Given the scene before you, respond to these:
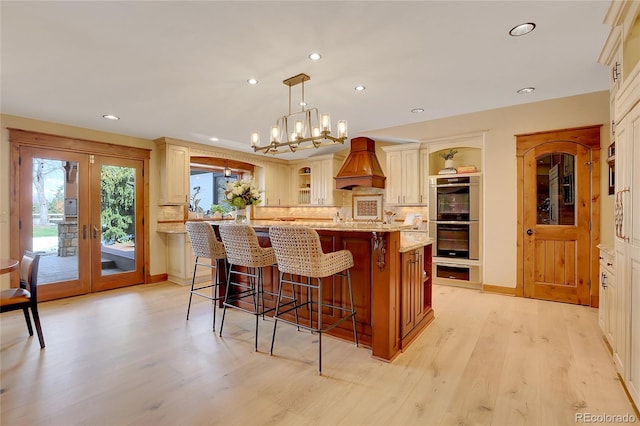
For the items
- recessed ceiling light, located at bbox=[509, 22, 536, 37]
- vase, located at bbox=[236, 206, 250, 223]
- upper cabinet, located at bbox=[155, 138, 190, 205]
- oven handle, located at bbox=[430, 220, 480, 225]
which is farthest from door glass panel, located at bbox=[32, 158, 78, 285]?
recessed ceiling light, located at bbox=[509, 22, 536, 37]

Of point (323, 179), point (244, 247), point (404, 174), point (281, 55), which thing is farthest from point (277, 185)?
point (281, 55)

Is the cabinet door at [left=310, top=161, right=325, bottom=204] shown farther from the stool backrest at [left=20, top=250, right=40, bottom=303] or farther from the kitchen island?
the stool backrest at [left=20, top=250, right=40, bottom=303]

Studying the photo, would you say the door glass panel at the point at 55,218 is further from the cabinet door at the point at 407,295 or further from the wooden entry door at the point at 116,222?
the cabinet door at the point at 407,295

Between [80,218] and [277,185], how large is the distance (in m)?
3.76

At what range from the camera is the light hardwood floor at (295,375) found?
1878mm

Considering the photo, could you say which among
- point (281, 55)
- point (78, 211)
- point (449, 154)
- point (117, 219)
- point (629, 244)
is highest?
point (281, 55)

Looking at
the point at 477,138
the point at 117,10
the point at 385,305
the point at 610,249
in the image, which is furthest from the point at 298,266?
the point at 477,138

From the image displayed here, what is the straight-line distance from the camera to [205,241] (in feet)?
10.8

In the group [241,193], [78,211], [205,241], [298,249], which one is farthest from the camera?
[78,211]

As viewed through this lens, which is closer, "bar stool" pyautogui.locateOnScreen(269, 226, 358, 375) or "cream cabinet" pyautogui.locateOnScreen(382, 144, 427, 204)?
"bar stool" pyautogui.locateOnScreen(269, 226, 358, 375)

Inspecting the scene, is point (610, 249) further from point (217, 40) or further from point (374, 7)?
point (217, 40)

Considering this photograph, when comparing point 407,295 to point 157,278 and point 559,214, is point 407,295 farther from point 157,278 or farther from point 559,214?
point 157,278

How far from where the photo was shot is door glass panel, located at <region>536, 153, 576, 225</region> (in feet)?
13.0

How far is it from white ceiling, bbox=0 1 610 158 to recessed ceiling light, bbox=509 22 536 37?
7 centimetres
